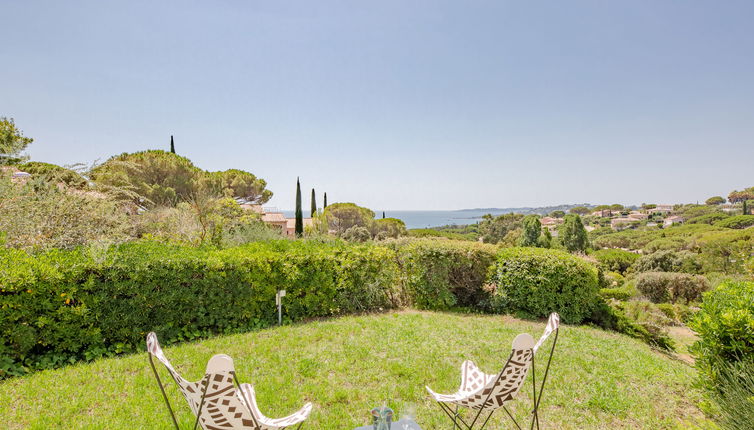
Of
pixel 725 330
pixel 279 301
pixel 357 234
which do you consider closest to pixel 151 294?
pixel 279 301

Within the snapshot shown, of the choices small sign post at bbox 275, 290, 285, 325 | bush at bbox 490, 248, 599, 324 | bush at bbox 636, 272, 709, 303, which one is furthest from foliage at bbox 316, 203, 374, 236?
small sign post at bbox 275, 290, 285, 325

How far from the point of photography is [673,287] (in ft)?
43.1

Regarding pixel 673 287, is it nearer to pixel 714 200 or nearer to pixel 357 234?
pixel 357 234

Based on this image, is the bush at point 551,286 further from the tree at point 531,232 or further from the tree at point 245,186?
the tree at point 531,232

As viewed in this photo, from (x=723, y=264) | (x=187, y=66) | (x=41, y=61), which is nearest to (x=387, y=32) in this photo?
(x=187, y=66)

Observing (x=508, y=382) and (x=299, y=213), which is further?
(x=299, y=213)

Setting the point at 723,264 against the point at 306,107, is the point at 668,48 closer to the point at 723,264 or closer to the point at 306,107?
the point at 306,107

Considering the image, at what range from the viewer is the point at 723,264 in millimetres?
20172

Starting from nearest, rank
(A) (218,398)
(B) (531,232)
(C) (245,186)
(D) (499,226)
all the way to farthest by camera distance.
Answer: (A) (218,398) < (C) (245,186) < (B) (531,232) < (D) (499,226)

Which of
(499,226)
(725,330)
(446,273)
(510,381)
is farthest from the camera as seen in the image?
(499,226)

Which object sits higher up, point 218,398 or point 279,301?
point 218,398

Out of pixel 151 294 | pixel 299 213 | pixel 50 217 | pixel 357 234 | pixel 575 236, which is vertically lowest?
pixel 575 236

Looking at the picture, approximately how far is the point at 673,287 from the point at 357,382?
52.8 feet

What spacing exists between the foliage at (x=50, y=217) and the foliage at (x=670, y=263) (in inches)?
1089
